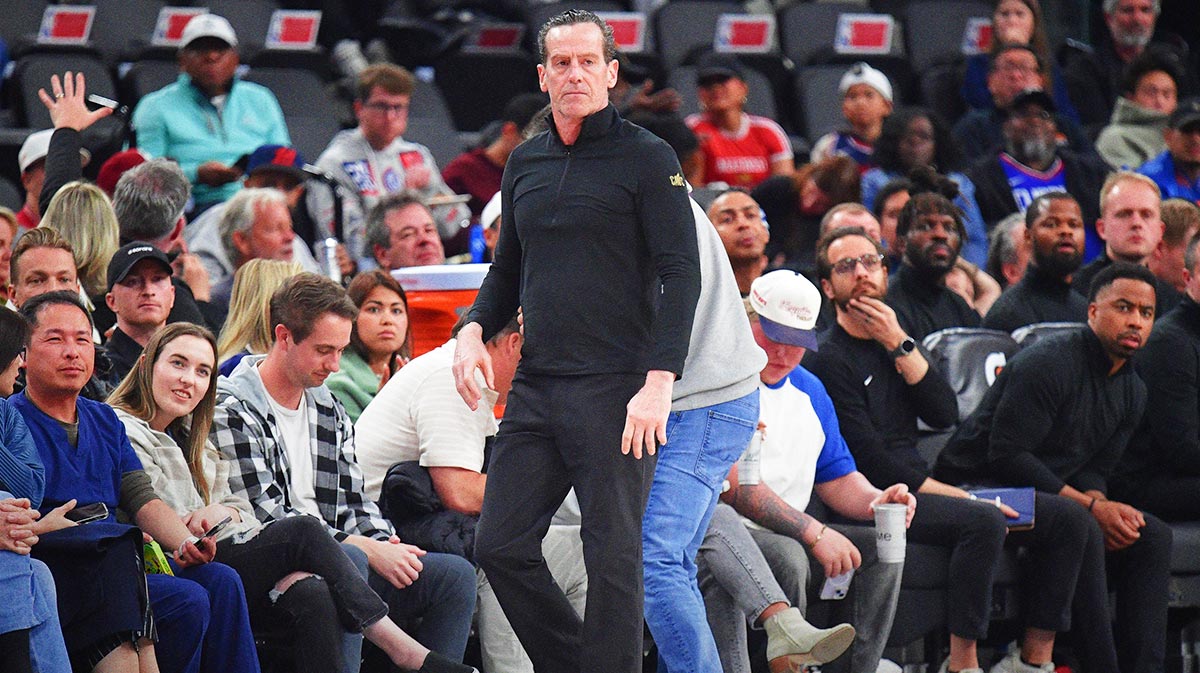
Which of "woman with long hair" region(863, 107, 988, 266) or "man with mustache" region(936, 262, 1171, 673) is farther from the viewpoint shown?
"woman with long hair" region(863, 107, 988, 266)

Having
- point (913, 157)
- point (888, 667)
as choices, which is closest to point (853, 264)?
point (888, 667)

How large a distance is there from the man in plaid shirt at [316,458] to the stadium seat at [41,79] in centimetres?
356

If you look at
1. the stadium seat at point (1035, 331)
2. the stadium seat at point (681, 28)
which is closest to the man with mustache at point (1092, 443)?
the stadium seat at point (1035, 331)

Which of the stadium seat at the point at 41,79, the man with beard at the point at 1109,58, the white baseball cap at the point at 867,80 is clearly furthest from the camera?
the man with beard at the point at 1109,58

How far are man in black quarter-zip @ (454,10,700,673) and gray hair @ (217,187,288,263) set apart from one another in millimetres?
2603

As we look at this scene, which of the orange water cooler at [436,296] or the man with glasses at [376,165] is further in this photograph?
the man with glasses at [376,165]

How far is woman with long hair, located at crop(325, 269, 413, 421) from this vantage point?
548 cm

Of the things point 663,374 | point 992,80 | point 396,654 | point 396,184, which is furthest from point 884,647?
point 992,80

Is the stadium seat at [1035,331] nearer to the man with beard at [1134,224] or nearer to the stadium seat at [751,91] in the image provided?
the man with beard at [1134,224]

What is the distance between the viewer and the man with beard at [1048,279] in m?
6.80

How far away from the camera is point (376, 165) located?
738 centimetres

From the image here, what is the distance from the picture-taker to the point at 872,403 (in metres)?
5.72

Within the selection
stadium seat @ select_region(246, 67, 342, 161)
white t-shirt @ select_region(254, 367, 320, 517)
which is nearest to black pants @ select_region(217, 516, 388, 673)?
white t-shirt @ select_region(254, 367, 320, 517)

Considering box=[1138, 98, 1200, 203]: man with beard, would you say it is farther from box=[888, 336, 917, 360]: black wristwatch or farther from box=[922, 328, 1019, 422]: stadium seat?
box=[888, 336, 917, 360]: black wristwatch
